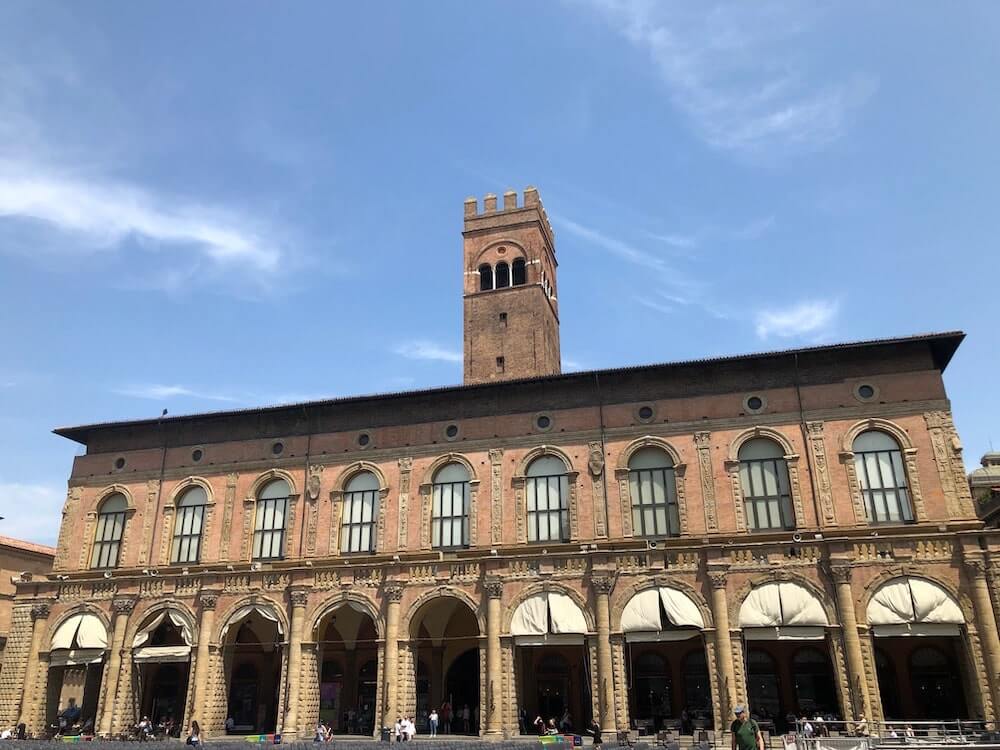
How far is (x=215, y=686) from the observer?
34062 millimetres

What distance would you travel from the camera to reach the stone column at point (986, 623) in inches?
1049

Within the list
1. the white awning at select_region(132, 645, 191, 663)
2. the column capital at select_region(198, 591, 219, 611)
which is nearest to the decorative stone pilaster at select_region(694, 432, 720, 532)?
the column capital at select_region(198, 591, 219, 611)

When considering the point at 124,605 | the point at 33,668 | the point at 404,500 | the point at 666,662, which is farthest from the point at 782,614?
the point at 33,668

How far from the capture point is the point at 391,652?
32.2 m

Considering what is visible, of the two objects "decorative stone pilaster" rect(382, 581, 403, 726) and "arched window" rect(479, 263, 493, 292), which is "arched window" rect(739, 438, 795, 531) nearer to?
"decorative stone pilaster" rect(382, 581, 403, 726)

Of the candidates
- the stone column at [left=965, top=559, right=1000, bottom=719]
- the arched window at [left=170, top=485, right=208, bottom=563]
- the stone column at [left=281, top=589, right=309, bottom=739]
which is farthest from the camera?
the arched window at [left=170, top=485, right=208, bottom=563]

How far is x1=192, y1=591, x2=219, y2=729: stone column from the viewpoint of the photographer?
33.2 m

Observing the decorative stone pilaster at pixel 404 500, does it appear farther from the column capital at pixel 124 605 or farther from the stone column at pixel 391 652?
the column capital at pixel 124 605

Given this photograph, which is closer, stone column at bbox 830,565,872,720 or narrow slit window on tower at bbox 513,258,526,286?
stone column at bbox 830,565,872,720

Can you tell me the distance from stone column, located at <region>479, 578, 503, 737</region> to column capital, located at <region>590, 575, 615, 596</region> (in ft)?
12.4

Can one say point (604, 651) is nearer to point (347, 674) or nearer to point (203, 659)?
point (347, 674)

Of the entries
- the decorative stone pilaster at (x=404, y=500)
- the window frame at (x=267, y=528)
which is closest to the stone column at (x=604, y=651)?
the decorative stone pilaster at (x=404, y=500)

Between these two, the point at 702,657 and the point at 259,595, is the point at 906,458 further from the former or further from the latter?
the point at 259,595

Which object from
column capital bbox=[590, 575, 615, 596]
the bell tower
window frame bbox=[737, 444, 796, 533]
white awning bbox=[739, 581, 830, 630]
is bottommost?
white awning bbox=[739, 581, 830, 630]
